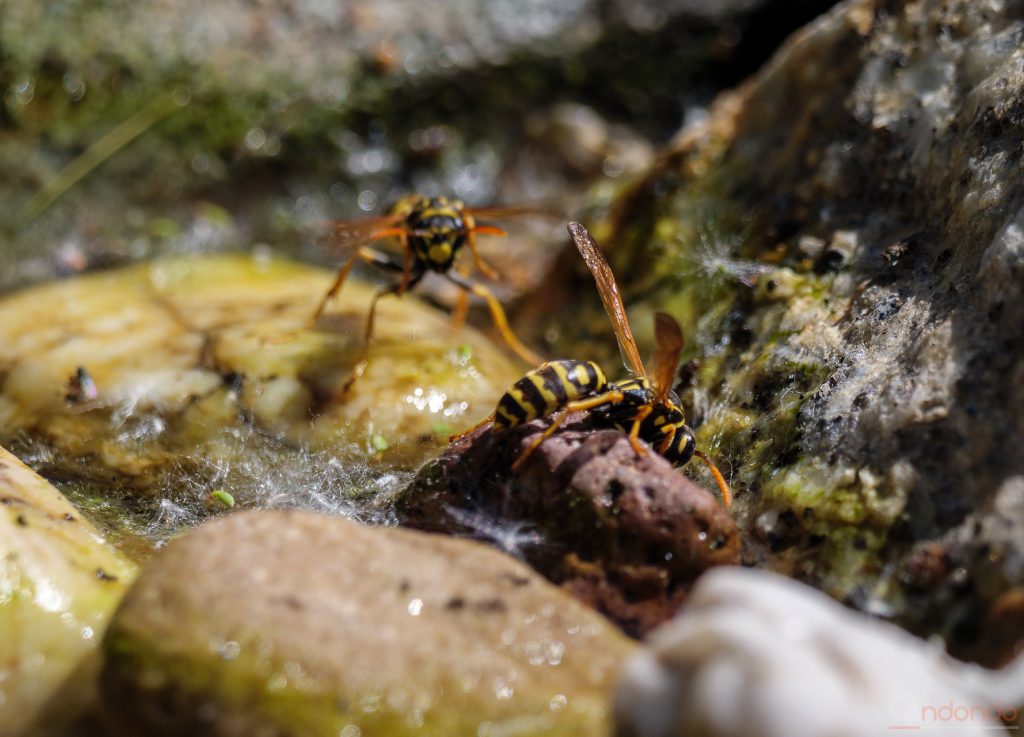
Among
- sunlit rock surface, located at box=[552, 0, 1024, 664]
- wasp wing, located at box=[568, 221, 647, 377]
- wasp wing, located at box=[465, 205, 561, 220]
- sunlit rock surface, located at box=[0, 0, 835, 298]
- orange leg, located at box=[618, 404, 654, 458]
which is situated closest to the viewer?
sunlit rock surface, located at box=[552, 0, 1024, 664]

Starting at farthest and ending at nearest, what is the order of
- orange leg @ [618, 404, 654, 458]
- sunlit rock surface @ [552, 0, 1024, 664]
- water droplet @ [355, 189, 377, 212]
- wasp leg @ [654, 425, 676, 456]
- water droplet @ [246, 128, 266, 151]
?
water droplet @ [355, 189, 377, 212] < water droplet @ [246, 128, 266, 151] < wasp leg @ [654, 425, 676, 456] < orange leg @ [618, 404, 654, 458] < sunlit rock surface @ [552, 0, 1024, 664]

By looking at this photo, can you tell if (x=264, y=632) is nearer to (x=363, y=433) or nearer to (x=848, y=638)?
(x=848, y=638)

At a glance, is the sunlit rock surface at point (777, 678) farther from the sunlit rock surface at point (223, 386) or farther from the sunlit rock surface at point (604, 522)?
the sunlit rock surface at point (223, 386)

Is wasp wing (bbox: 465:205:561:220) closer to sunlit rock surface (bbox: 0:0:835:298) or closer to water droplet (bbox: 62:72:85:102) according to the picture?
sunlit rock surface (bbox: 0:0:835:298)

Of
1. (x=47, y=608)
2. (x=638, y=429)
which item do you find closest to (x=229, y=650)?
(x=47, y=608)

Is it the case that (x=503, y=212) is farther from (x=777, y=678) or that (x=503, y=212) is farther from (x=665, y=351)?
(x=777, y=678)

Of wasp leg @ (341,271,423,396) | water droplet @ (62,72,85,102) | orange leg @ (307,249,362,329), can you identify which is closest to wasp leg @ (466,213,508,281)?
wasp leg @ (341,271,423,396)

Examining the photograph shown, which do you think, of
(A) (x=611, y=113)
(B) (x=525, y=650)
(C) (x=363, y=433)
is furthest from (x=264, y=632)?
(A) (x=611, y=113)

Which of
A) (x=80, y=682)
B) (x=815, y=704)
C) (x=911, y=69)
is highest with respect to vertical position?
(x=911, y=69)
